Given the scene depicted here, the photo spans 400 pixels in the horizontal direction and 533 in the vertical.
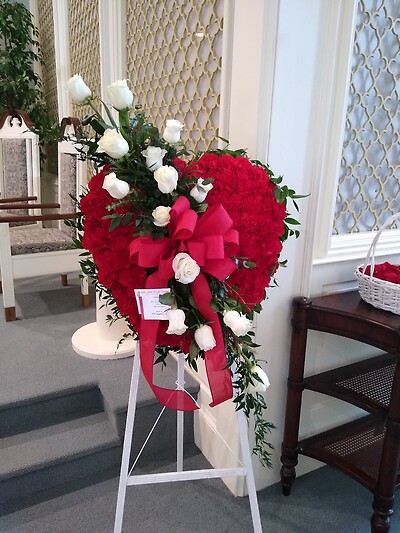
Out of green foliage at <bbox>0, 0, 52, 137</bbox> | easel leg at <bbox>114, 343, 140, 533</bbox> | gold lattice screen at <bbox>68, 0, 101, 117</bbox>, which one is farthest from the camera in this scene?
green foliage at <bbox>0, 0, 52, 137</bbox>

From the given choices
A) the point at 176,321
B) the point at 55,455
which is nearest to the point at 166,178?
the point at 176,321

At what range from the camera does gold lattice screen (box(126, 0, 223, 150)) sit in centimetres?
166

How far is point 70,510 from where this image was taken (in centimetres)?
164

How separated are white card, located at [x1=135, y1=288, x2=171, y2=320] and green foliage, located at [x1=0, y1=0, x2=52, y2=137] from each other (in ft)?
10.7

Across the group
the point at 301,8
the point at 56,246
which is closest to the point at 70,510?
the point at 56,246

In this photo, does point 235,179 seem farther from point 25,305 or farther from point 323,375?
point 25,305

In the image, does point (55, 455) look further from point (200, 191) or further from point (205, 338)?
point (200, 191)

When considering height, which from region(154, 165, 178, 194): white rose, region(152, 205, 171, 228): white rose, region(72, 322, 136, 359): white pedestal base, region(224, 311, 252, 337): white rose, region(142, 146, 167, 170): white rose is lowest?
region(72, 322, 136, 359): white pedestal base

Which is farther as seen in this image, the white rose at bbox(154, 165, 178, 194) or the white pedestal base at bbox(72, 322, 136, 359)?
the white pedestal base at bbox(72, 322, 136, 359)

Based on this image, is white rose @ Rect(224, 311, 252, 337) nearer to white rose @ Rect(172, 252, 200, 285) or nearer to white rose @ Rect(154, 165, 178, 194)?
white rose @ Rect(172, 252, 200, 285)

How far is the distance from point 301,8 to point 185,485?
174 cm

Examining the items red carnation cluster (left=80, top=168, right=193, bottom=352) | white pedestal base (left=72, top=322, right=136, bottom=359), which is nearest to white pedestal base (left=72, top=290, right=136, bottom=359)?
white pedestal base (left=72, top=322, right=136, bottom=359)

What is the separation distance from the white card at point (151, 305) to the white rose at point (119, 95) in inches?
14.9

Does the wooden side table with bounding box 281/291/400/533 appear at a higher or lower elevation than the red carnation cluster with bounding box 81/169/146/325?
lower
